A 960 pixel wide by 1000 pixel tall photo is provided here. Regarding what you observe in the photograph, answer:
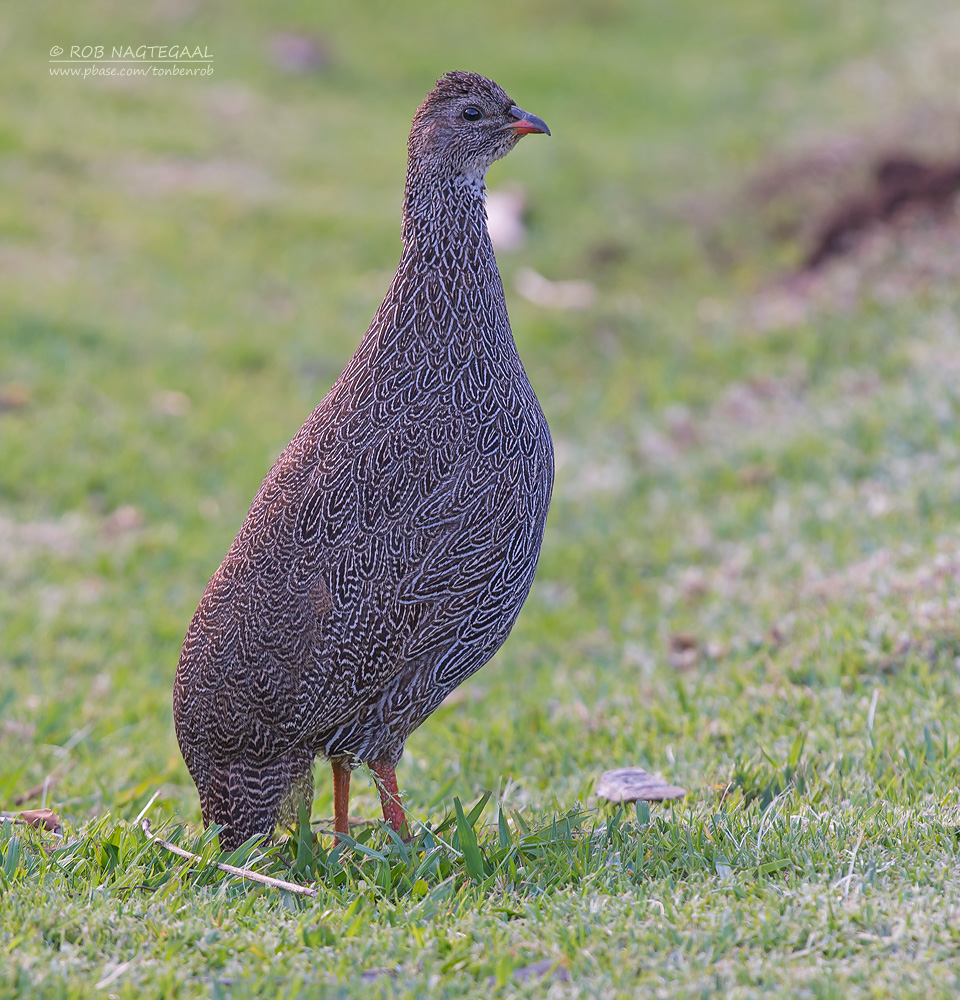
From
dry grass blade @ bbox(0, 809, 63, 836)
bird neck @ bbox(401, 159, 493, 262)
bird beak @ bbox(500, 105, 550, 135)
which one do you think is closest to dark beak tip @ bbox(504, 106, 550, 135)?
bird beak @ bbox(500, 105, 550, 135)

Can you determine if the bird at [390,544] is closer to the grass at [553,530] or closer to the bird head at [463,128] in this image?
the bird head at [463,128]

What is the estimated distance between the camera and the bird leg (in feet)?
12.9


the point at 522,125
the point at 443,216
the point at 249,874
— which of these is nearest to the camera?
the point at 249,874

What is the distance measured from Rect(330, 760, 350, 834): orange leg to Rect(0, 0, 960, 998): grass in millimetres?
309

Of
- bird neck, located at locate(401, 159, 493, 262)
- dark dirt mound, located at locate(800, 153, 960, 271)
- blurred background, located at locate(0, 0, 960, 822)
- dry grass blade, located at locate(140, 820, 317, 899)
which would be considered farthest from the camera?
dark dirt mound, located at locate(800, 153, 960, 271)

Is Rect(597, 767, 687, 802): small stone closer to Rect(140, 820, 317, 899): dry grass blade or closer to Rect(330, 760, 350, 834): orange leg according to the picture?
Rect(330, 760, 350, 834): orange leg

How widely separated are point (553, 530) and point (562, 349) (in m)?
3.26

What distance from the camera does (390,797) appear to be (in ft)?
12.9

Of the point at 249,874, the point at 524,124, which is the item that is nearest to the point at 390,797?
the point at 249,874

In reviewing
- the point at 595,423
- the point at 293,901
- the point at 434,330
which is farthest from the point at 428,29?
the point at 293,901

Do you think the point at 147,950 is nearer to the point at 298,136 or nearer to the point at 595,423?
the point at 595,423

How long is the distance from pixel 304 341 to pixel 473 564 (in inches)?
288

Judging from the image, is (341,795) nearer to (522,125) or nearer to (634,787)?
(634,787)

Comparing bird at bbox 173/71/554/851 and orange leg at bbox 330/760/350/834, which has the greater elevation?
bird at bbox 173/71/554/851
